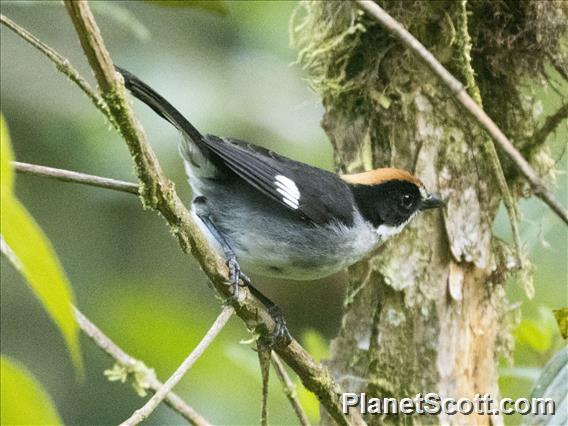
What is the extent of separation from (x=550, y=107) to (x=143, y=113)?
2209mm

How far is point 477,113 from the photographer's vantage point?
6.53 feet

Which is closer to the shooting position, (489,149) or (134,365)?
(134,365)

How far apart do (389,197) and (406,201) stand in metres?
0.12

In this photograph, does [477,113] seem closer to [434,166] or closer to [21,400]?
[434,166]

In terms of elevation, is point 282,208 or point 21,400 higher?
point 282,208

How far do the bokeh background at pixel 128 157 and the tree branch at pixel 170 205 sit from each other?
5.53 ft

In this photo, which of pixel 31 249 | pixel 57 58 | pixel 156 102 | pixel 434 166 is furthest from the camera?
pixel 434 166

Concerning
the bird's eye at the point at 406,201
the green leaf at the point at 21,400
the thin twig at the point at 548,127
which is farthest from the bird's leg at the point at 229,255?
the green leaf at the point at 21,400

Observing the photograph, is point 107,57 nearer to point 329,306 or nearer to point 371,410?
point 371,410

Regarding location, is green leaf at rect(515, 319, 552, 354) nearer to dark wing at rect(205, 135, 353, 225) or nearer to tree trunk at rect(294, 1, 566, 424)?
tree trunk at rect(294, 1, 566, 424)

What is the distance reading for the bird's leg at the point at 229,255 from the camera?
266 cm

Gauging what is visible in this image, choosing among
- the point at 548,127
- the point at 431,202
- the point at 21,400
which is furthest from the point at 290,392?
the point at 21,400

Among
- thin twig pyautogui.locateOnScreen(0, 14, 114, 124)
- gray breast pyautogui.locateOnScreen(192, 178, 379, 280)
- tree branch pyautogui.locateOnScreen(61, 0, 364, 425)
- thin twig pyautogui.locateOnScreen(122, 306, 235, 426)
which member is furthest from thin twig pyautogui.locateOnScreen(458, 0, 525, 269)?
thin twig pyautogui.locateOnScreen(0, 14, 114, 124)

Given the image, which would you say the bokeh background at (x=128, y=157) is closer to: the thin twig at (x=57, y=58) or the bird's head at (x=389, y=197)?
the bird's head at (x=389, y=197)
